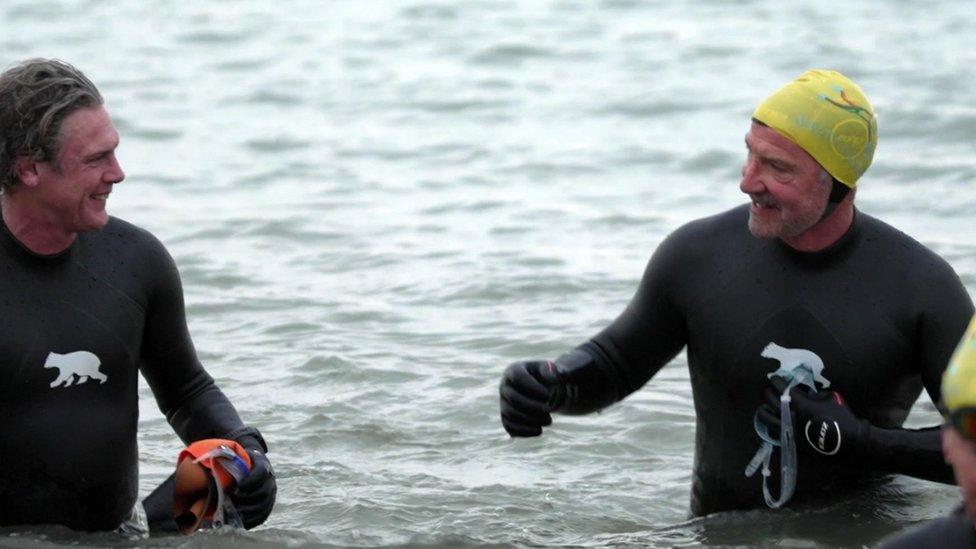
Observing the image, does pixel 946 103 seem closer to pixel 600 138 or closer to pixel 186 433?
pixel 600 138

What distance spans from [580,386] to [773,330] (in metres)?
0.64

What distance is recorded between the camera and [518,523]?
6500 millimetres

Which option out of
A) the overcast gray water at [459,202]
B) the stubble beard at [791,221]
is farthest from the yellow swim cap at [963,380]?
the overcast gray water at [459,202]

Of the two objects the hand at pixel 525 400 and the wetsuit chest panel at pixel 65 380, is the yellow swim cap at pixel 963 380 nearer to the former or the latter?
the hand at pixel 525 400

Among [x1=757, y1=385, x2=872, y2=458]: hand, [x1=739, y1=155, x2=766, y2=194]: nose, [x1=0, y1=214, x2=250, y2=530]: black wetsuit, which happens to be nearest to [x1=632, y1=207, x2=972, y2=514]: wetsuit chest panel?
[x1=757, y1=385, x2=872, y2=458]: hand

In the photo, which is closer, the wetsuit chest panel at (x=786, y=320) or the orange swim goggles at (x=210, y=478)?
the orange swim goggles at (x=210, y=478)

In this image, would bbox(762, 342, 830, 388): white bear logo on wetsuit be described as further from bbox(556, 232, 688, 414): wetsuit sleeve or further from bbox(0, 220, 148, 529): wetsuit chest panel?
bbox(0, 220, 148, 529): wetsuit chest panel

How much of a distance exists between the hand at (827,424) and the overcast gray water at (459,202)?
0.41 m

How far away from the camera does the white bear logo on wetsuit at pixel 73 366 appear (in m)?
4.90

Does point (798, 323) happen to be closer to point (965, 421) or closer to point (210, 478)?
point (210, 478)

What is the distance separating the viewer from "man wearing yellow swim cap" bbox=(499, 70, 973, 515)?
5102 mm

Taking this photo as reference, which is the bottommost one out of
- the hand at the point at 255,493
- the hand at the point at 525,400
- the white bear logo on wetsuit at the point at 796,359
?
the hand at the point at 255,493

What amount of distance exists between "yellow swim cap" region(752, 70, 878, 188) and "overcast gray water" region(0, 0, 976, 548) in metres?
1.08

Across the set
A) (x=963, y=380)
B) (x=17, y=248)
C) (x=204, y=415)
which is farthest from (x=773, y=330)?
(x=963, y=380)
